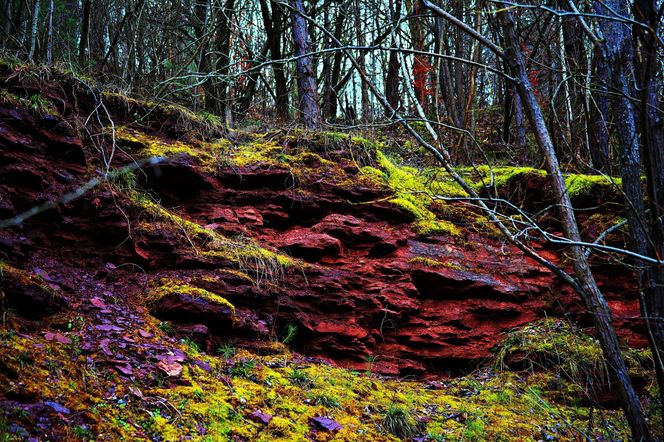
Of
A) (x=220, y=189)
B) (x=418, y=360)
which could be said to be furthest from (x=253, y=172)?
(x=418, y=360)

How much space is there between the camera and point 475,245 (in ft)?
21.2

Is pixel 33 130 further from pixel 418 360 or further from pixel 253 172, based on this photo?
pixel 418 360

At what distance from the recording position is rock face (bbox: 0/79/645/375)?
165 inches

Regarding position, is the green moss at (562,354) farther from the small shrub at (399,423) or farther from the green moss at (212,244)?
the green moss at (212,244)

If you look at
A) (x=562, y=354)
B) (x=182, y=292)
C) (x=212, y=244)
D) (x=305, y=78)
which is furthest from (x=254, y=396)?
(x=305, y=78)

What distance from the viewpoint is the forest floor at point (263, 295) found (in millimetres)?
3131

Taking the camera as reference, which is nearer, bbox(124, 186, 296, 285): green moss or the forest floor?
the forest floor

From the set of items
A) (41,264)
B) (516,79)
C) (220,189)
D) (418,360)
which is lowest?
(418,360)

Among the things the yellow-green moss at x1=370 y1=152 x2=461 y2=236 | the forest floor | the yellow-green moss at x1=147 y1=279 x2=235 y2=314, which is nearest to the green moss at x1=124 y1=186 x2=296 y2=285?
the forest floor

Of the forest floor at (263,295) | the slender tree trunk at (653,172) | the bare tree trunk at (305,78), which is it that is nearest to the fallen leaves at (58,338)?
the forest floor at (263,295)

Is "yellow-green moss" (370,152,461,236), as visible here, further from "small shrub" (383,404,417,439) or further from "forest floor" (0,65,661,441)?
"small shrub" (383,404,417,439)

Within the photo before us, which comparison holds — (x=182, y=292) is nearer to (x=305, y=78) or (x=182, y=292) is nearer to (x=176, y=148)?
(x=176, y=148)

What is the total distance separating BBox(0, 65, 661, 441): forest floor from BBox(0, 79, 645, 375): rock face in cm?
2

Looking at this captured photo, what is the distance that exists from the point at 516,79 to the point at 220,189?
13.2 ft
